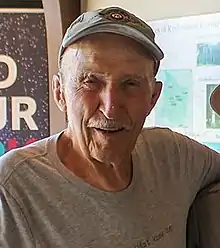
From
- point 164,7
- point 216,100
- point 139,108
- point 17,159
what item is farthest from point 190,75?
point 17,159

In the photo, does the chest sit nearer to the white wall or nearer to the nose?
the nose

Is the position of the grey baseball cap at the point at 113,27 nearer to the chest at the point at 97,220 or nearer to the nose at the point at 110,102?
the nose at the point at 110,102

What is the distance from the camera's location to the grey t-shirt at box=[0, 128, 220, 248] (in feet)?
3.40

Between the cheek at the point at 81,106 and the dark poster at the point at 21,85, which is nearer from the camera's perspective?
the cheek at the point at 81,106

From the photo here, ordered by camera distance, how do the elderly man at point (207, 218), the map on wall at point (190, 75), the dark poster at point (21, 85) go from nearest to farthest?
the elderly man at point (207, 218), the map on wall at point (190, 75), the dark poster at point (21, 85)

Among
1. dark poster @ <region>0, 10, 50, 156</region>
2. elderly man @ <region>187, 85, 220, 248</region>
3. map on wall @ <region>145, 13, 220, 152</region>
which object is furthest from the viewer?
dark poster @ <region>0, 10, 50, 156</region>

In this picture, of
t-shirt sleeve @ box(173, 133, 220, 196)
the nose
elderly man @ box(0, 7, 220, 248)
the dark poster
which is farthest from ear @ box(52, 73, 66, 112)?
the dark poster

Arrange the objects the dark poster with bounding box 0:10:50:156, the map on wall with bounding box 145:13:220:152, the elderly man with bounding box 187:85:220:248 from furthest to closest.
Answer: the dark poster with bounding box 0:10:50:156 < the map on wall with bounding box 145:13:220:152 < the elderly man with bounding box 187:85:220:248

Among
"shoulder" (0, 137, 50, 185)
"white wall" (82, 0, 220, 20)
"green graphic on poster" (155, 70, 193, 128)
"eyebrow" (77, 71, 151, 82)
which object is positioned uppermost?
"white wall" (82, 0, 220, 20)

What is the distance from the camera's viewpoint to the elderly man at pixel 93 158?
1033 millimetres

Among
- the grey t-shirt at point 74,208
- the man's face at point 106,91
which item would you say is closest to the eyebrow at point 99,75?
the man's face at point 106,91

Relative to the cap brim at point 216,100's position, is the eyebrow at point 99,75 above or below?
above

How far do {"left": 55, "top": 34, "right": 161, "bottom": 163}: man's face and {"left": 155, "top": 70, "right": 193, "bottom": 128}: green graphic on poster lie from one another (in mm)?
680

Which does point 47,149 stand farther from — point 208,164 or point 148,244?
point 208,164
